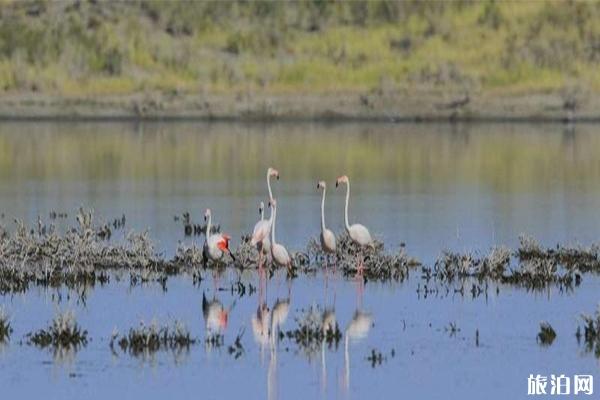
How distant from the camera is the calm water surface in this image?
1461 cm

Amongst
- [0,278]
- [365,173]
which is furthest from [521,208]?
[0,278]

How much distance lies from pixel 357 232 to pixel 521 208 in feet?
33.3

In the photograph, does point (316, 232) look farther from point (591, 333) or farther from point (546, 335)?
point (591, 333)

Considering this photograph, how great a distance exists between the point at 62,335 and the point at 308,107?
165ft

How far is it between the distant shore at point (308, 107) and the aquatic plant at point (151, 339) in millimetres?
49479

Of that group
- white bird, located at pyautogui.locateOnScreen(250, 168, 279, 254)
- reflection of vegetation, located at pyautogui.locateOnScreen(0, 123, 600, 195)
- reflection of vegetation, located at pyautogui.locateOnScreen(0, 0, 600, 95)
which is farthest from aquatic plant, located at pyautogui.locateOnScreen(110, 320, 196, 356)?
reflection of vegetation, located at pyautogui.locateOnScreen(0, 0, 600, 95)

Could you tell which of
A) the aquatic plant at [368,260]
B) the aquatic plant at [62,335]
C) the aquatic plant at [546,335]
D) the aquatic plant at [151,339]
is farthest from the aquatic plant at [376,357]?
the aquatic plant at [368,260]

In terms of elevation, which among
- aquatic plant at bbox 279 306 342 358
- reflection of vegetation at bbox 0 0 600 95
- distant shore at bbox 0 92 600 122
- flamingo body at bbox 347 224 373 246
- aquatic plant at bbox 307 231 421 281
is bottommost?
aquatic plant at bbox 279 306 342 358

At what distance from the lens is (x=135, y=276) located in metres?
19.8

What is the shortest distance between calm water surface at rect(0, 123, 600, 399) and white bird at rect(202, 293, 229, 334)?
83 millimetres

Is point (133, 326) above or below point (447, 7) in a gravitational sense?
below

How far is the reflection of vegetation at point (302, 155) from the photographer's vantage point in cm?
3684

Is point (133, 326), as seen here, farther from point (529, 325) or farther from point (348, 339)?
point (529, 325)

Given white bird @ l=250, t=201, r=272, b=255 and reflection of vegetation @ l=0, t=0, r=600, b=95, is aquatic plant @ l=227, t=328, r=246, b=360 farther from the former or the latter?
reflection of vegetation @ l=0, t=0, r=600, b=95
